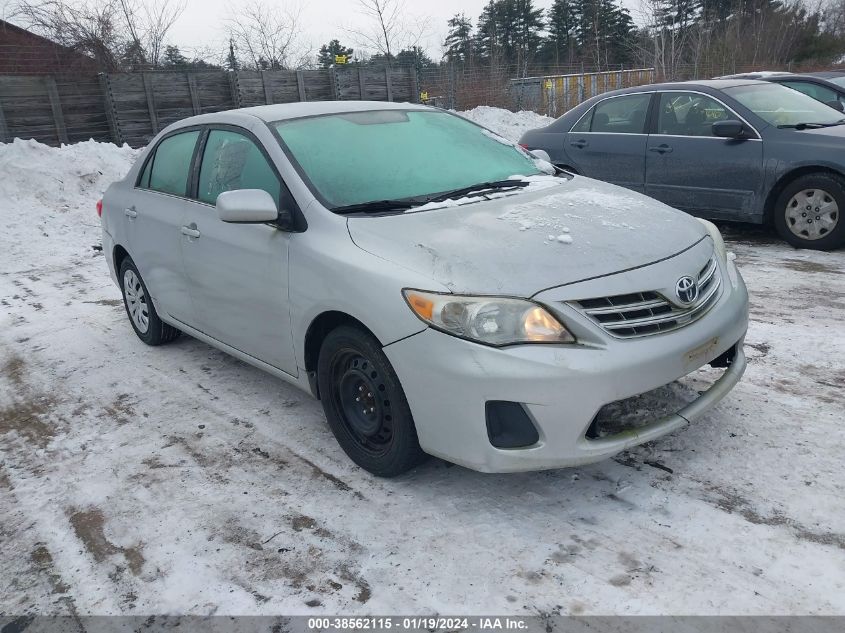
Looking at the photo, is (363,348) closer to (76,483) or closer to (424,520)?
(424,520)

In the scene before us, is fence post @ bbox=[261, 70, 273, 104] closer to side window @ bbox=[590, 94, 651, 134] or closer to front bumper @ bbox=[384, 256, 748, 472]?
side window @ bbox=[590, 94, 651, 134]

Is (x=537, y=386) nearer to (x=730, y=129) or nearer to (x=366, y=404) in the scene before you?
(x=366, y=404)

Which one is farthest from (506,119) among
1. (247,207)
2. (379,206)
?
(247,207)

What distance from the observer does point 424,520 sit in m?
2.81

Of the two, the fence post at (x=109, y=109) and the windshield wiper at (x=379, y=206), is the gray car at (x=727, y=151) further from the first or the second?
the fence post at (x=109, y=109)

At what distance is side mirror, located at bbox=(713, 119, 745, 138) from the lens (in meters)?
6.53

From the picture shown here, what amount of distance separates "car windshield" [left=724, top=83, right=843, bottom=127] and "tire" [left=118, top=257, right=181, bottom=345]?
19.2ft

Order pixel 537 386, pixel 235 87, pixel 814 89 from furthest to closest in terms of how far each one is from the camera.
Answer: pixel 235 87, pixel 814 89, pixel 537 386

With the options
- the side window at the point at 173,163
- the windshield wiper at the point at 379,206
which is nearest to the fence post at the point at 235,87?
the side window at the point at 173,163

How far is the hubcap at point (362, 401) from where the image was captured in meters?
2.96

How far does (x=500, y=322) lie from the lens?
8.46 ft

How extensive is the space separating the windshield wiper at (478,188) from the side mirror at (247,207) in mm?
772

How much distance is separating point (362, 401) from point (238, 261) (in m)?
1.13

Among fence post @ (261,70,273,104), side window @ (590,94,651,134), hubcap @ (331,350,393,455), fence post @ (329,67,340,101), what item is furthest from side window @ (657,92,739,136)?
fence post @ (329,67,340,101)
